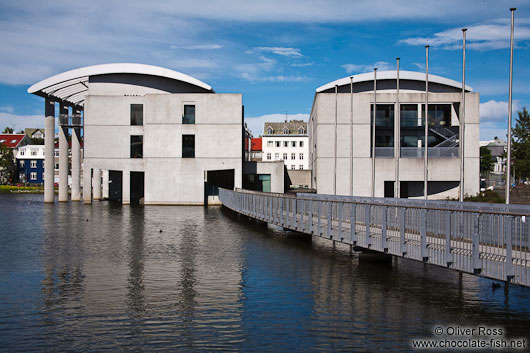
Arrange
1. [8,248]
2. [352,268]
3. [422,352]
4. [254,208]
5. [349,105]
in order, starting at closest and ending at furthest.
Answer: [422,352]
[352,268]
[8,248]
[254,208]
[349,105]

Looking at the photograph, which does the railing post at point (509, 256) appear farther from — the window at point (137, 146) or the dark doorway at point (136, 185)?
the dark doorway at point (136, 185)

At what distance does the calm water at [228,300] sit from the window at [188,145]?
2886cm

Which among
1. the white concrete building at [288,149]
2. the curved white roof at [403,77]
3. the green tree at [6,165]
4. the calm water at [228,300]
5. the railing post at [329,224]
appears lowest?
the calm water at [228,300]

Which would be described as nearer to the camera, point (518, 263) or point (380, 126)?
point (518, 263)

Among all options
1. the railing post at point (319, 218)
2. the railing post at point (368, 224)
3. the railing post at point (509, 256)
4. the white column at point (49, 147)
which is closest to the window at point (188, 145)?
the white column at point (49, 147)

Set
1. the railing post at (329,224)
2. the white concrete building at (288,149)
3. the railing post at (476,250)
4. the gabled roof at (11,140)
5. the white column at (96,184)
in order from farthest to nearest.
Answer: the gabled roof at (11,140) → the white concrete building at (288,149) → the white column at (96,184) → the railing post at (329,224) → the railing post at (476,250)

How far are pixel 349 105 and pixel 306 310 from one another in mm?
38868

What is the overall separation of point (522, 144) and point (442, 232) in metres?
58.7

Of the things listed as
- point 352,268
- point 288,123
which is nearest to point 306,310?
point 352,268

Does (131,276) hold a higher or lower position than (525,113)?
lower

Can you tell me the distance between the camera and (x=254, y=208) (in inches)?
1241

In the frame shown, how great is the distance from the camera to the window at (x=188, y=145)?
2029 inches

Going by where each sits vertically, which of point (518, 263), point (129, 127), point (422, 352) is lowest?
point (422, 352)

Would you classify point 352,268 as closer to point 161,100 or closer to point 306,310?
point 306,310
